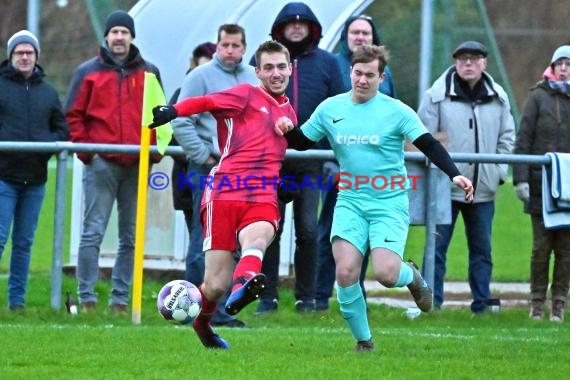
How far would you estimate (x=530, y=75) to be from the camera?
4856 cm

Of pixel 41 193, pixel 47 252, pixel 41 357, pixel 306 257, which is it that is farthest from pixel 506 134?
pixel 47 252

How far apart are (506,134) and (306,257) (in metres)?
2.20

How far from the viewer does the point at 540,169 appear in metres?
13.9

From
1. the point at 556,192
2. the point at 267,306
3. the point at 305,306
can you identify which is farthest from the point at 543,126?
the point at 267,306

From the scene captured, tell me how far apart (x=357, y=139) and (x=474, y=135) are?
11.6 ft

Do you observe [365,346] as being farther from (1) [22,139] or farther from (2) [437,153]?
(1) [22,139]

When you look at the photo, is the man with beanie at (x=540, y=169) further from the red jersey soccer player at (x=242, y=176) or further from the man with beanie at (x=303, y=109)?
the red jersey soccer player at (x=242, y=176)

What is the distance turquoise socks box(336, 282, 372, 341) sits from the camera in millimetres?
10672

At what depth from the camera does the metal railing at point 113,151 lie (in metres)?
13.1

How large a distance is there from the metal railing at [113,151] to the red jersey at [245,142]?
6.74 ft

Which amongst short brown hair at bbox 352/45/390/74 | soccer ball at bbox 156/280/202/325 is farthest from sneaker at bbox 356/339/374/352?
short brown hair at bbox 352/45/390/74

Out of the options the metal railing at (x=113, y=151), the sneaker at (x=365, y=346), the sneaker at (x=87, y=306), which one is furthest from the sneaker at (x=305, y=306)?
the sneaker at (x=365, y=346)

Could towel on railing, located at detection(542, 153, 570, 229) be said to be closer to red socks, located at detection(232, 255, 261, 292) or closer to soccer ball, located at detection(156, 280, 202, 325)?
red socks, located at detection(232, 255, 261, 292)

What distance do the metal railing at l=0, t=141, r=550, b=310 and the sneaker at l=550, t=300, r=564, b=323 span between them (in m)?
1.09
